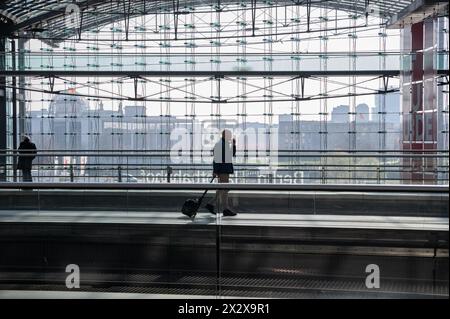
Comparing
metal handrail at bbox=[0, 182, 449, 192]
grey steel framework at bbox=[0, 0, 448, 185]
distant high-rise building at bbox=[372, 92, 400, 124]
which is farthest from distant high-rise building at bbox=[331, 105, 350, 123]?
metal handrail at bbox=[0, 182, 449, 192]

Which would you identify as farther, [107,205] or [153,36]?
[153,36]

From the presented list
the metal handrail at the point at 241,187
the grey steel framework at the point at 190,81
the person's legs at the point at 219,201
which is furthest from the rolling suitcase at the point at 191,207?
the grey steel framework at the point at 190,81

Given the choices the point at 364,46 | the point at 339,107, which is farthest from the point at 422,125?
the point at 364,46

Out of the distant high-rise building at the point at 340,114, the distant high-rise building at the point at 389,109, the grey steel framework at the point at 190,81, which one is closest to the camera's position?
the grey steel framework at the point at 190,81

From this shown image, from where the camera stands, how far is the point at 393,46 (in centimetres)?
2884

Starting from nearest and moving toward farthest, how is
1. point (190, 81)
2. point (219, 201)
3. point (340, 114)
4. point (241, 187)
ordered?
point (241, 187) → point (219, 201) → point (190, 81) → point (340, 114)

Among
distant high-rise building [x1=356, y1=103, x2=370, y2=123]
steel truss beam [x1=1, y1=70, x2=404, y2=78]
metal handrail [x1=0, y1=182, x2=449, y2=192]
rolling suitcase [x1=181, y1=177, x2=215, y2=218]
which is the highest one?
steel truss beam [x1=1, y1=70, x2=404, y2=78]

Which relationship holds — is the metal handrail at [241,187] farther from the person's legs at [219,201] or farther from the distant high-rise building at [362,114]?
the distant high-rise building at [362,114]

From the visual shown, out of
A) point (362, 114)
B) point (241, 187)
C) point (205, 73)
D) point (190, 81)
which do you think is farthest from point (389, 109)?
point (241, 187)

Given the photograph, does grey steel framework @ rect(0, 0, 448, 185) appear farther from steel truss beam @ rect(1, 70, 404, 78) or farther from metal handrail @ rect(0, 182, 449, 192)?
metal handrail @ rect(0, 182, 449, 192)

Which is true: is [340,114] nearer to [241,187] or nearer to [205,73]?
[205,73]
